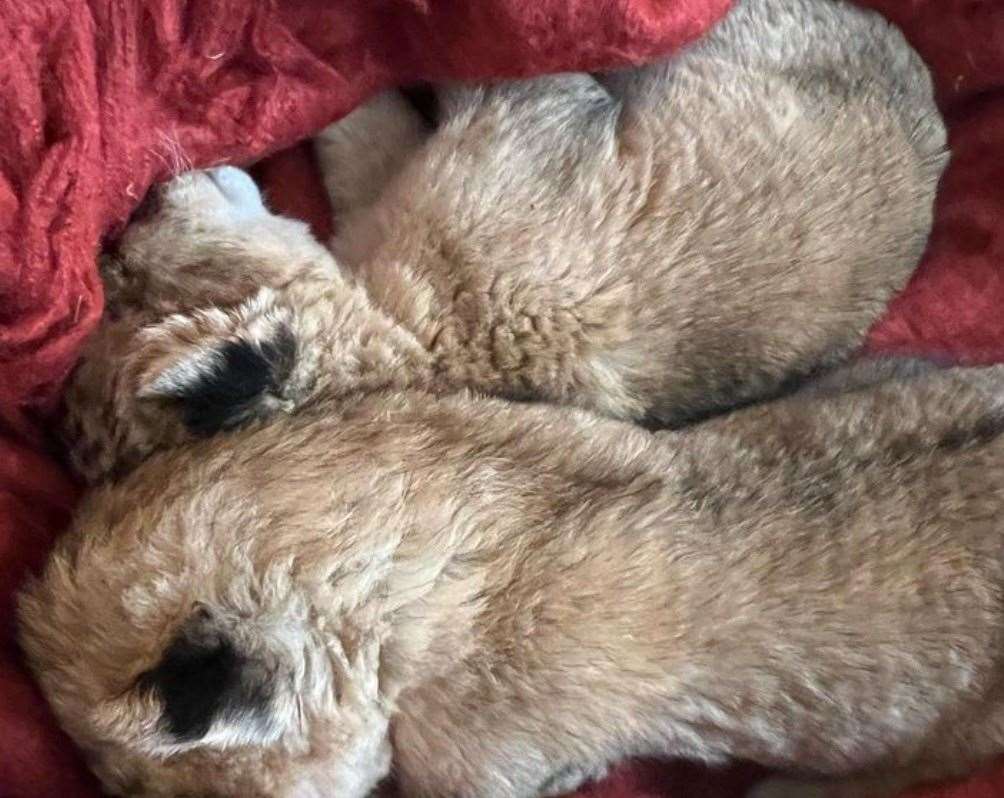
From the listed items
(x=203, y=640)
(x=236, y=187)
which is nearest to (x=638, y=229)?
(x=236, y=187)

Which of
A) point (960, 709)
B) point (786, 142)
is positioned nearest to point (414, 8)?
point (786, 142)

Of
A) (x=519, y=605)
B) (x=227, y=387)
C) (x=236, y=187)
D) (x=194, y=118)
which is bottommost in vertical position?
(x=519, y=605)

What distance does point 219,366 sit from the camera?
193 cm

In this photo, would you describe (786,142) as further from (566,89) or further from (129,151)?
(129,151)

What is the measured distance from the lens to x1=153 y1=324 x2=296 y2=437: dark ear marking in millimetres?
1932

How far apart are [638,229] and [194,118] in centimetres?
83

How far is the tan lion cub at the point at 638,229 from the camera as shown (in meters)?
2.26

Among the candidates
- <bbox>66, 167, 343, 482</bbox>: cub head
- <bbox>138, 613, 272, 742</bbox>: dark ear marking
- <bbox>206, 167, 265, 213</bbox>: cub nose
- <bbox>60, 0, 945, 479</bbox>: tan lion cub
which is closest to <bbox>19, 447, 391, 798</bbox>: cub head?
<bbox>138, 613, 272, 742</bbox>: dark ear marking

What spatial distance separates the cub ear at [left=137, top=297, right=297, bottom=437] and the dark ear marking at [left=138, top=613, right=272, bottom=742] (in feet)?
1.15

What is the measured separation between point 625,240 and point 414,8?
57 centimetres

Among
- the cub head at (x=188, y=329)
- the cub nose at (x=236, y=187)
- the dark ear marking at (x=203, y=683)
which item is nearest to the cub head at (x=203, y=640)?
the dark ear marking at (x=203, y=683)

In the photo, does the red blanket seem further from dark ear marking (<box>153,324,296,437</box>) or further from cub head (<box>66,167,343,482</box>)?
dark ear marking (<box>153,324,296,437</box>)

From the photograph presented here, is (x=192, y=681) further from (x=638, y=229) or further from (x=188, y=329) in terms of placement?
(x=638, y=229)

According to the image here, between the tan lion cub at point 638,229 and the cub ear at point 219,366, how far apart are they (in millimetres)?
109
